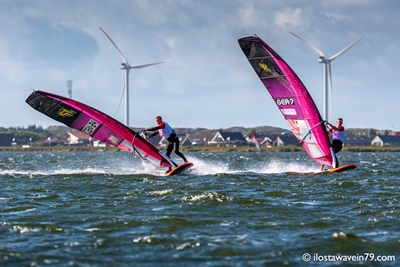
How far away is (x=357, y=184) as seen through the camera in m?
15.8

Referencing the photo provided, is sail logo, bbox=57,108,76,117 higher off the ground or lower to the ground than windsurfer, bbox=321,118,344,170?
higher

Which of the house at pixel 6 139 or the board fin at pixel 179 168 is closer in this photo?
the board fin at pixel 179 168

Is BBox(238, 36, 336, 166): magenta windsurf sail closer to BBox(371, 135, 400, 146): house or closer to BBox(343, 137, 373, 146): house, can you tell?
BBox(343, 137, 373, 146): house

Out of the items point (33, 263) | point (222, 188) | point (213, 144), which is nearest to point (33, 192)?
point (222, 188)

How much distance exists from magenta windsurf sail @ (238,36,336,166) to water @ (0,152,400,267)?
3.39 metres

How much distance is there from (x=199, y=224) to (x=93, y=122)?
32.2 feet

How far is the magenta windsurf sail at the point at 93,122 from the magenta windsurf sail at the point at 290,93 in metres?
3.80

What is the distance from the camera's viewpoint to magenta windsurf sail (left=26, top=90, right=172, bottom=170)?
18.9 meters

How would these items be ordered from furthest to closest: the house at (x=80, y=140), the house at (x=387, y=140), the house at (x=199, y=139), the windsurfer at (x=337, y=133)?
the house at (x=80, y=140) < the house at (x=199, y=139) < the house at (x=387, y=140) < the windsurfer at (x=337, y=133)

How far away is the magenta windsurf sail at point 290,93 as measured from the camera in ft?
62.4

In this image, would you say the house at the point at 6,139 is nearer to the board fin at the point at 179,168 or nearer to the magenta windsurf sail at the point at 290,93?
the board fin at the point at 179,168

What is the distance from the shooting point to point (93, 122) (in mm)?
19188

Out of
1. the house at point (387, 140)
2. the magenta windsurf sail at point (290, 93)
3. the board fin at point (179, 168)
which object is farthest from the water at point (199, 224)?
the house at point (387, 140)

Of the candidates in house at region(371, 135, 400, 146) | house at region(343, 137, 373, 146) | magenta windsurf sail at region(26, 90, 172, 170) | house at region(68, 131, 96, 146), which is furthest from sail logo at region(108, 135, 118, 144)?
house at region(68, 131, 96, 146)
